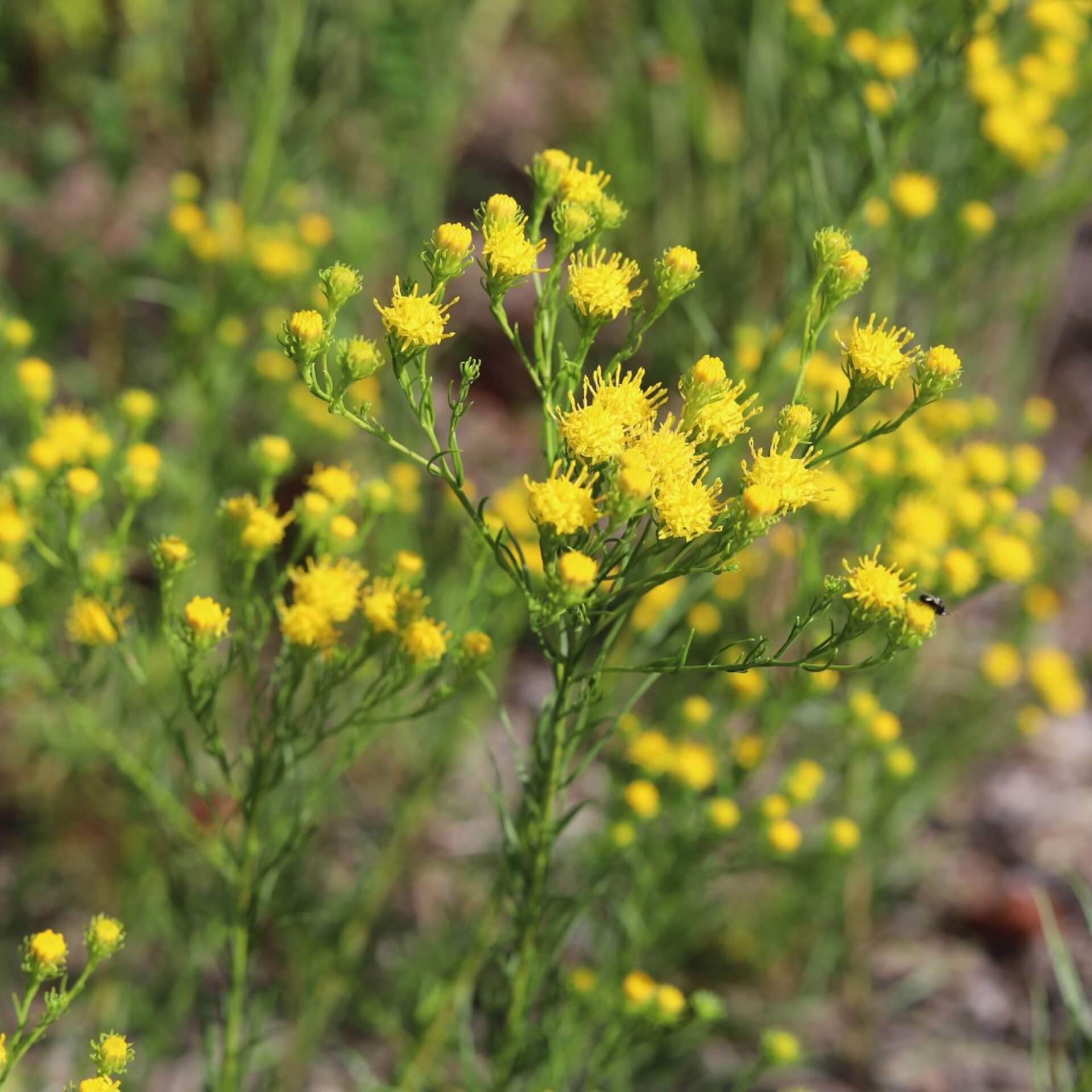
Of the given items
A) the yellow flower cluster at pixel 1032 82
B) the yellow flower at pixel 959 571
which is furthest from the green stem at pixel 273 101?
the yellow flower at pixel 959 571

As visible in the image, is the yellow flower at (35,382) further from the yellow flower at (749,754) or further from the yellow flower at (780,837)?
the yellow flower at (780,837)

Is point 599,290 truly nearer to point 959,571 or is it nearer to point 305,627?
point 305,627

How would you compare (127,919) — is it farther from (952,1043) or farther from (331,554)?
(952,1043)

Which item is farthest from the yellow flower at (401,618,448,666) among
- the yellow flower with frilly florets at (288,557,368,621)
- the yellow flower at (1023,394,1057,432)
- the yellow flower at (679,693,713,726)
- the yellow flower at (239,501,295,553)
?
the yellow flower at (1023,394,1057,432)

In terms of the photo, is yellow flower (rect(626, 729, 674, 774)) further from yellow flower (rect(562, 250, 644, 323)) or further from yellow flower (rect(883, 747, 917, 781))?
yellow flower (rect(562, 250, 644, 323))

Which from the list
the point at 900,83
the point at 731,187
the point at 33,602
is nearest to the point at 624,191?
the point at 731,187
